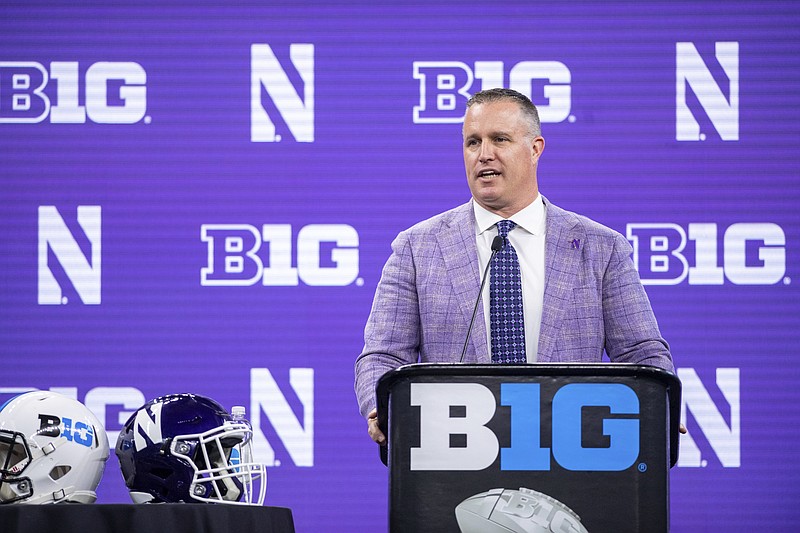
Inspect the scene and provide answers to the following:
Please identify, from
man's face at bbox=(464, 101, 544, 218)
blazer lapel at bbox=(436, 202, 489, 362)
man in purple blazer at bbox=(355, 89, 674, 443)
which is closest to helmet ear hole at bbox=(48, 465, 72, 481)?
man in purple blazer at bbox=(355, 89, 674, 443)

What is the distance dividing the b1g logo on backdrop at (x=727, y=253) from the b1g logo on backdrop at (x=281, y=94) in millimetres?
1538

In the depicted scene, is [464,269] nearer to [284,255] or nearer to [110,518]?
[110,518]

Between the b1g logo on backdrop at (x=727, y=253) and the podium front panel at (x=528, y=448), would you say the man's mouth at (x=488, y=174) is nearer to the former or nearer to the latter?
the podium front panel at (x=528, y=448)

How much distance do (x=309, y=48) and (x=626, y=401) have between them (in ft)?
9.92

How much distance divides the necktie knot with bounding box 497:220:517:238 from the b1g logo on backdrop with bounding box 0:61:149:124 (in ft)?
7.36

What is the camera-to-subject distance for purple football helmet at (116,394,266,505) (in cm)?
249

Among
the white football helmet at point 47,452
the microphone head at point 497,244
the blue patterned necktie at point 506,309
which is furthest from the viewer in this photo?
the blue patterned necktie at point 506,309

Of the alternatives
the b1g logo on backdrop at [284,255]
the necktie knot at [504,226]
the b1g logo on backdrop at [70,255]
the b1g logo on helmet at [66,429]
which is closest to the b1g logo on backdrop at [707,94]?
the b1g logo on backdrop at [284,255]

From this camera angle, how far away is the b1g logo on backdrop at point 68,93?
189 inches

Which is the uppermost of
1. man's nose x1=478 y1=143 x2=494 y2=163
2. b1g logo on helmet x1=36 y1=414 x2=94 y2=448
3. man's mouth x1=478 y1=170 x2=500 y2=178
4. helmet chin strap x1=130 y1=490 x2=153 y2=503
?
man's nose x1=478 y1=143 x2=494 y2=163

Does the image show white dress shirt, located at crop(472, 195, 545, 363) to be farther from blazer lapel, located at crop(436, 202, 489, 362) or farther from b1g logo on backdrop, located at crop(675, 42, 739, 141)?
b1g logo on backdrop, located at crop(675, 42, 739, 141)

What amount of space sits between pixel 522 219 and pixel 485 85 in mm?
1733

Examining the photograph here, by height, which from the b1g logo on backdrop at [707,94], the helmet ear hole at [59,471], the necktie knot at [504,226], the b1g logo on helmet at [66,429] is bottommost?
the helmet ear hole at [59,471]

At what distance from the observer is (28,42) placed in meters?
4.85
